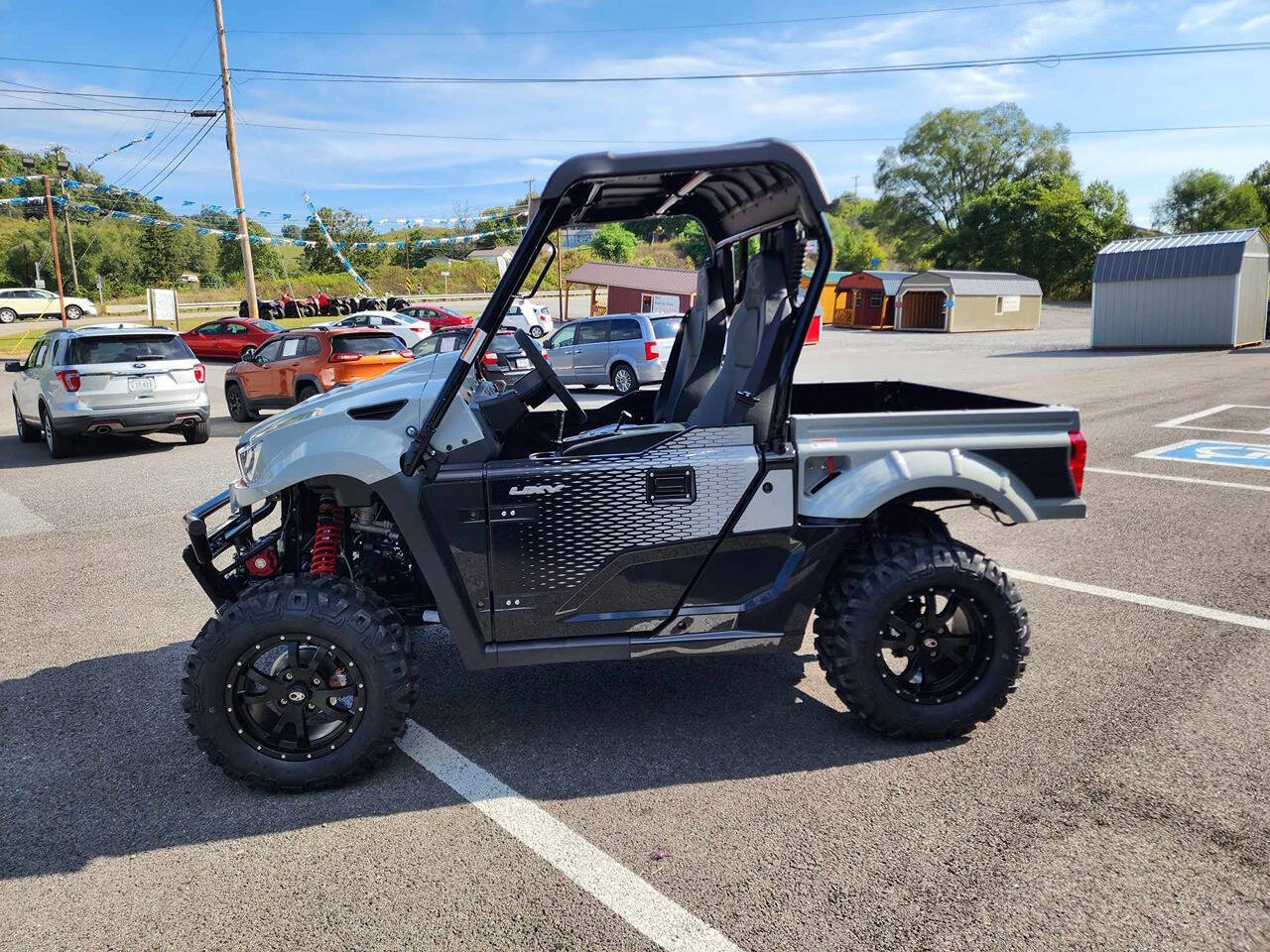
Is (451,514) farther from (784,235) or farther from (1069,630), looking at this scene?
(1069,630)

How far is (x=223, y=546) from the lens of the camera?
4.02m

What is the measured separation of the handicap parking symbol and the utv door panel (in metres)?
8.51

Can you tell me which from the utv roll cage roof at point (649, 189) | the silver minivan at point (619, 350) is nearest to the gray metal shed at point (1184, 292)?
the silver minivan at point (619, 350)

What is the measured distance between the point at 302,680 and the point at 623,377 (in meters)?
15.8

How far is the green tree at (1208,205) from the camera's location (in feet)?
246

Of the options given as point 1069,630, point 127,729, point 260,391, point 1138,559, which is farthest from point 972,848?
point 260,391

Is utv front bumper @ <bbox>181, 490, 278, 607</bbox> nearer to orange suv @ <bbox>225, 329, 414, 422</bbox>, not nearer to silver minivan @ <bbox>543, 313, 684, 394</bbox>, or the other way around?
orange suv @ <bbox>225, 329, 414, 422</bbox>

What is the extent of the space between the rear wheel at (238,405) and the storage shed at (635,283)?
24.2m

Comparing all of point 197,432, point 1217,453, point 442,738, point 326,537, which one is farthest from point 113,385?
point 1217,453

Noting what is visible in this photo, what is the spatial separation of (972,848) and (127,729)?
3518 millimetres

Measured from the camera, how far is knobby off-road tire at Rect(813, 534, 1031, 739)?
3629 mm

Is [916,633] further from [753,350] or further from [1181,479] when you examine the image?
[1181,479]

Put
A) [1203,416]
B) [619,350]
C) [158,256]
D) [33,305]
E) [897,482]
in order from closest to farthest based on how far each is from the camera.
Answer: [897,482] → [1203,416] → [619,350] → [33,305] → [158,256]

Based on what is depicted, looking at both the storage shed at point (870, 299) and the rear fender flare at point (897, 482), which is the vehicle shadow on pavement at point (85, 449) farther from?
the storage shed at point (870, 299)
